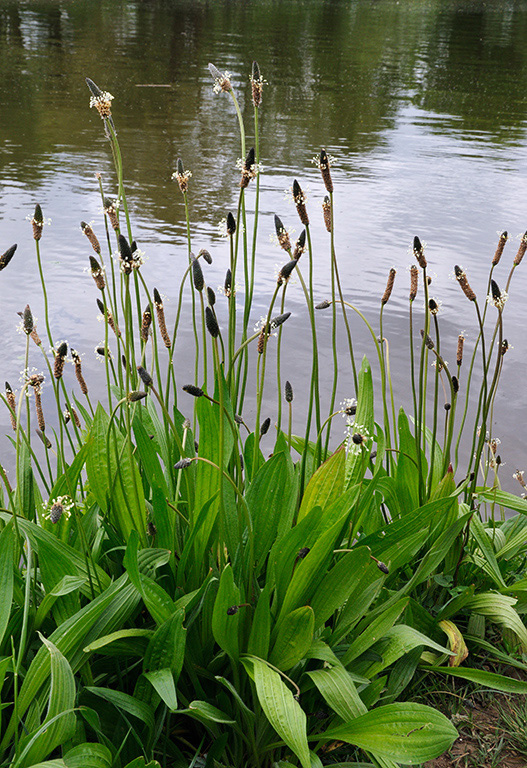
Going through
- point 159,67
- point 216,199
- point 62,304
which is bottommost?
point 62,304

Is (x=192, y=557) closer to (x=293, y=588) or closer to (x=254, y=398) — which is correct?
(x=293, y=588)

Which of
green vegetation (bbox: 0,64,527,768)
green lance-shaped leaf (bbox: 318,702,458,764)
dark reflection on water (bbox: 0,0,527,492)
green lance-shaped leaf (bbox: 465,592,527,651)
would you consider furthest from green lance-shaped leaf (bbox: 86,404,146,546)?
dark reflection on water (bbox: 0,0,527,492)

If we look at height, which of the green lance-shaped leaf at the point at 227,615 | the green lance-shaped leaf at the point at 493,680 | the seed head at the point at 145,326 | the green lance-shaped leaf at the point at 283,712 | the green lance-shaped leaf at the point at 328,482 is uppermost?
the seed head at the point at 145,326

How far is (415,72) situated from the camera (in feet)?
55.4

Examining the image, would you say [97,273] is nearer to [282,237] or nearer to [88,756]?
[282,237]

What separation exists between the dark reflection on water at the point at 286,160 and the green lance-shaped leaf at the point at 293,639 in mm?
2368

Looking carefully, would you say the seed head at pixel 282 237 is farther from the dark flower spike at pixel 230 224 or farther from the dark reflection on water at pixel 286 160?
the dark reflection on water at pixel 286 160

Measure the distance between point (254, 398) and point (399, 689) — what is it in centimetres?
250

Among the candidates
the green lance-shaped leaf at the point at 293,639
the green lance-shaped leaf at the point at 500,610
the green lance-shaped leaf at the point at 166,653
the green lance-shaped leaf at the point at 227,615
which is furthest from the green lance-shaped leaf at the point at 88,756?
the green lance-shaped leaf at the point at 500,610

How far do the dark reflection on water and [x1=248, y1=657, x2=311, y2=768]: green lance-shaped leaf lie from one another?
251 cm

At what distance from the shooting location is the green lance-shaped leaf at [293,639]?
5.51ft

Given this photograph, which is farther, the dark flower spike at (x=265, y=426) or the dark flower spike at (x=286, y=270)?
the dark flower spike at (x=265, y=426)

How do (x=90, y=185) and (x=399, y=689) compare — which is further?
(x=90, y=185)

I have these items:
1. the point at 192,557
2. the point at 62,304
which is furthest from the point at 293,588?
the point at 62,304
